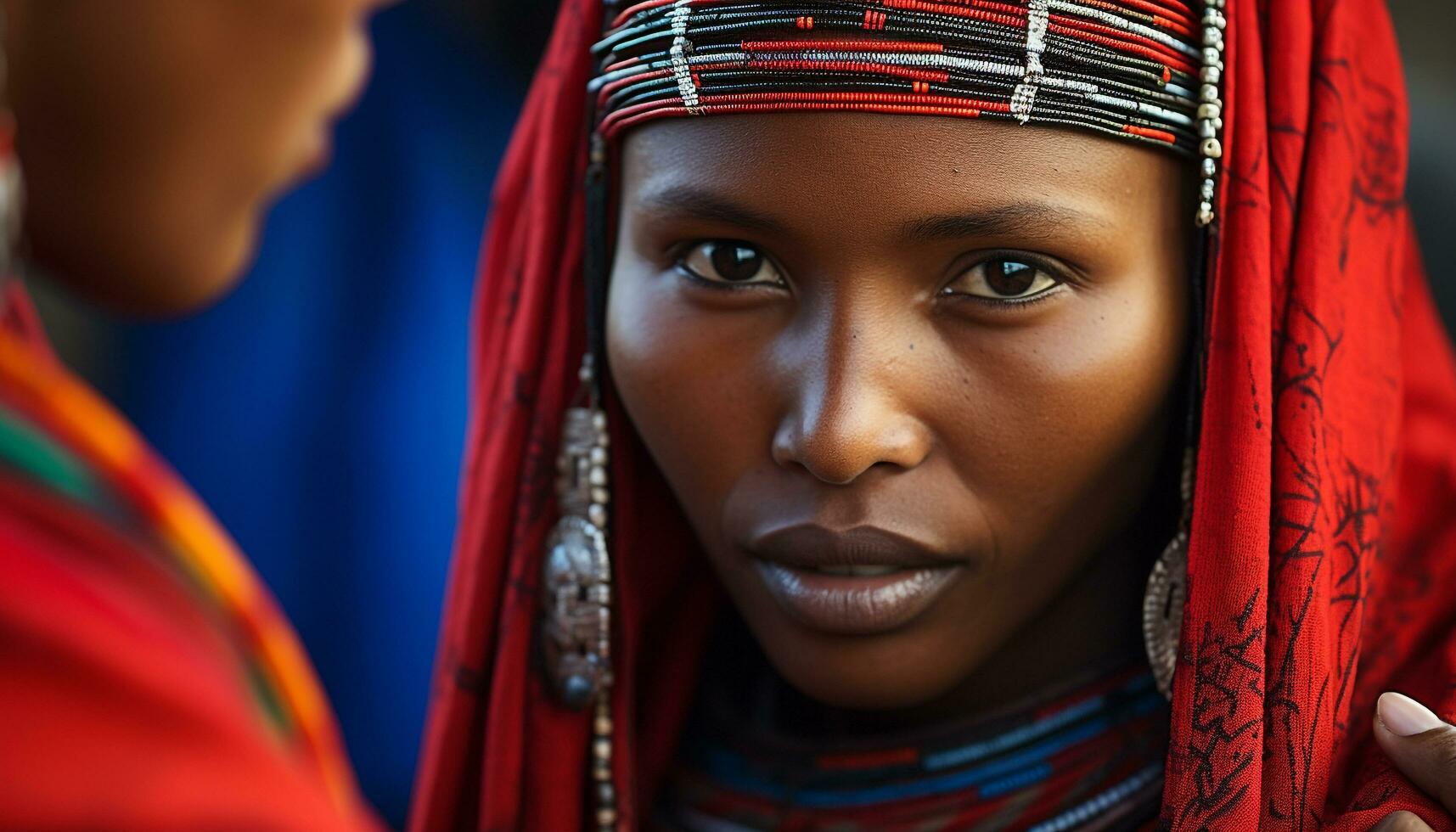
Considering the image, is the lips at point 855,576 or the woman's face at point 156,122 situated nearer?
the woman's face at point 156,122

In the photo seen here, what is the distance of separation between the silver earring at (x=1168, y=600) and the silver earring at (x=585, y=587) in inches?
20.2

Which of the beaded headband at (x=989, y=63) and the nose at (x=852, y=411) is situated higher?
the beaded headband at (x=989, y=63)

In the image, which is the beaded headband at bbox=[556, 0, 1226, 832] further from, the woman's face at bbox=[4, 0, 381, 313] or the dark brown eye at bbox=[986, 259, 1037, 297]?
the woman's face at bbox=[4, 0, 381, 313]

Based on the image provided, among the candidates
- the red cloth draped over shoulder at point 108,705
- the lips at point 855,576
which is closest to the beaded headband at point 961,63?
the lips at point 855,576

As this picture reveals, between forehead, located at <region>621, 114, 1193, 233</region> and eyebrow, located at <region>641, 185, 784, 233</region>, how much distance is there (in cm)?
1

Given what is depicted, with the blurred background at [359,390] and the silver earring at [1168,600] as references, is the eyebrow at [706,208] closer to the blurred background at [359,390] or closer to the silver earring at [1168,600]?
the silver earring at [1168,600]

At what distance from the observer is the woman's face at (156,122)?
806 mm

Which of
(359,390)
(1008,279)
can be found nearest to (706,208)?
(1008,279)

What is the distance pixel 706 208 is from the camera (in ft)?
3.93

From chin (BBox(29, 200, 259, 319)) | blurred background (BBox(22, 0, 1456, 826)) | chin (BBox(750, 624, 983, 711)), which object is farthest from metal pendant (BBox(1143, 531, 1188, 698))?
blurred background (BBox(22, 0, 1456, 826))

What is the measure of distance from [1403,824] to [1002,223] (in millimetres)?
540

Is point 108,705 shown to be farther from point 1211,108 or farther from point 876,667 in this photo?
point 1211,108

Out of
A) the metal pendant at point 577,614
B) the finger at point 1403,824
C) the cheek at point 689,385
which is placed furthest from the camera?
the metal pendant at point 577,614

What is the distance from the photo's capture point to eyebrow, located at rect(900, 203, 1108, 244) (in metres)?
1.12
